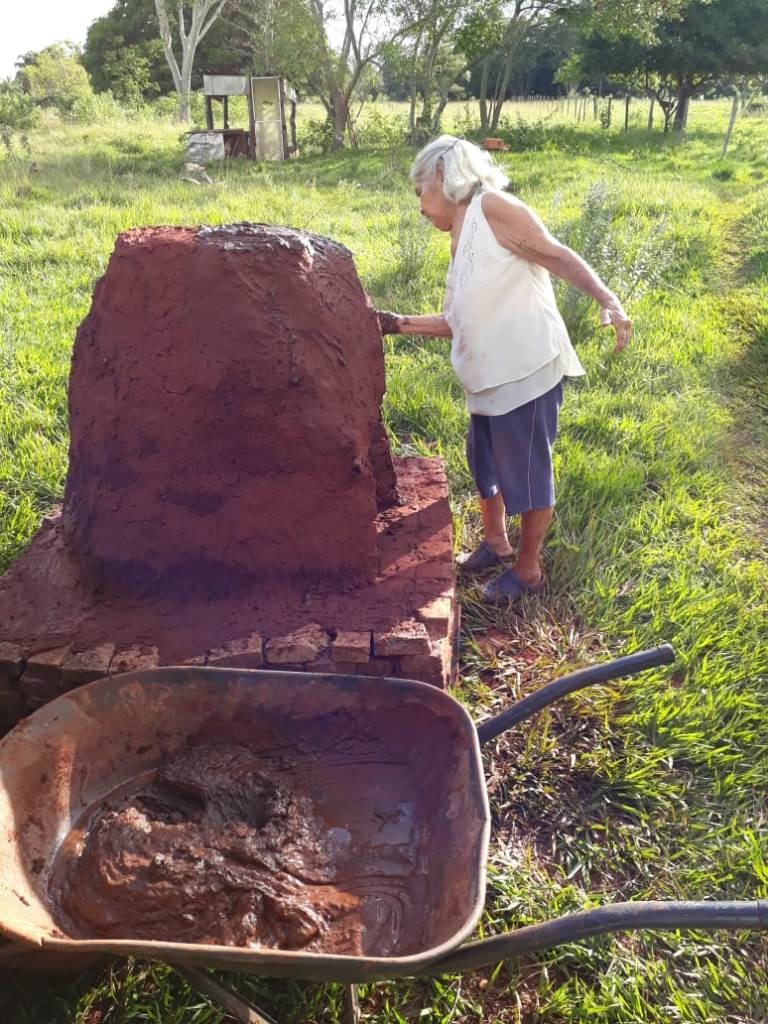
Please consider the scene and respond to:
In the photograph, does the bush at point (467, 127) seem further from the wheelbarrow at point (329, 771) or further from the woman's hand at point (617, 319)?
the wheelbarrow at point (329, 771)

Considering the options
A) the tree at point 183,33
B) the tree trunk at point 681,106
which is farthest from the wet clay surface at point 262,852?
the tree at point 183,33

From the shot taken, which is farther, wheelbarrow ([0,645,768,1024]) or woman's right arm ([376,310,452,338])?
woman's right arm ([376,310,452,338])

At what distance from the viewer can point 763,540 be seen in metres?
3.73

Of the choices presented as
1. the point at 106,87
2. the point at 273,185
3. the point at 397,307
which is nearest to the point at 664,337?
the point at 397,307

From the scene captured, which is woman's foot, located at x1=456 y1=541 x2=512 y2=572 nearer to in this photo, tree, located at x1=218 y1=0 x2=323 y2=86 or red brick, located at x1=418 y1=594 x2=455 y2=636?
red brick, located at x1=418 y1=594 x2=455 y2=636

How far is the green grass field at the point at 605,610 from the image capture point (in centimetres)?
196

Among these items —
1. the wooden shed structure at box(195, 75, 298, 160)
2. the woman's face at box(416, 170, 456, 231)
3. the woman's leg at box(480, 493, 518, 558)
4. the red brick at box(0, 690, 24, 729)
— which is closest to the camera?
the red brick at box(0, 690, 24, 729)

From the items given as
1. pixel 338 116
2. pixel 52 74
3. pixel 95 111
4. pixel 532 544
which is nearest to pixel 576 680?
pixel 532 544

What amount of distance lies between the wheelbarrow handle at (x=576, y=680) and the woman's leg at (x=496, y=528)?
4.96 feet

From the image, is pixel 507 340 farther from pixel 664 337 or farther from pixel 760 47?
pixel 760 47

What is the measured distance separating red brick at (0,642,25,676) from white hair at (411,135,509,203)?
2005 millimetres

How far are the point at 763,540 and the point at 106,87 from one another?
105ft

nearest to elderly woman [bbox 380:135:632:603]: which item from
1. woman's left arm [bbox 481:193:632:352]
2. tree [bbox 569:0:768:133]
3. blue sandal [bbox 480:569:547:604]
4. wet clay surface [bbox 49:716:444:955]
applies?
woman's left arm [bbox 481:193:632:352]

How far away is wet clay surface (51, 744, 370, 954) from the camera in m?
1.65
